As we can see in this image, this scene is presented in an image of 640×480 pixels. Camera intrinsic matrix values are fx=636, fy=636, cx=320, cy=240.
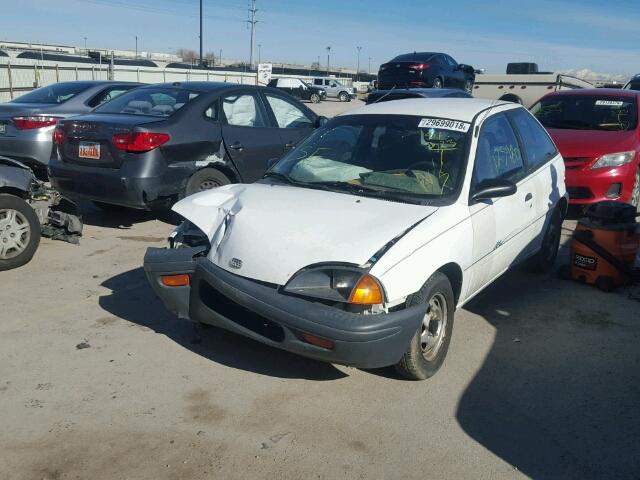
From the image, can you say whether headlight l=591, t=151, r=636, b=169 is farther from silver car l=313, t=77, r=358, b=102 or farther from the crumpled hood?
silver car l=313, t=77, r=358, b=102

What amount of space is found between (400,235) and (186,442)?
159 cm

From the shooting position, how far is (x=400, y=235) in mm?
3617

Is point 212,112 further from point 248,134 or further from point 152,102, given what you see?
point 152,102

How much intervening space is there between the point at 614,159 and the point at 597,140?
41 cm

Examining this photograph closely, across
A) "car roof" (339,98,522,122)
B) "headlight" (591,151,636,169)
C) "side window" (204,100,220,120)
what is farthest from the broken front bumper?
"headlight" (591,151,636,169)

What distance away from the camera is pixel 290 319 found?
11.1 feet

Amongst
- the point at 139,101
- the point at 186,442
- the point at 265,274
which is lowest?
the point at 186,442

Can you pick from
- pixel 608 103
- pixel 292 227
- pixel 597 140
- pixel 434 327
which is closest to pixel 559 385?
pixel 434 327

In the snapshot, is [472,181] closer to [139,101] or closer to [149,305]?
[149,305]

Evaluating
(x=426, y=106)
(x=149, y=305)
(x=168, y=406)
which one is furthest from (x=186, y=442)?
(x=426, y=106)

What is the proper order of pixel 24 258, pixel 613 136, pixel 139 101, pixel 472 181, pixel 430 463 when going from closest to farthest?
pixel 430 463 < pixel 472 181 < pixel 24 258 < pixel 139 101 < pixel 613 136

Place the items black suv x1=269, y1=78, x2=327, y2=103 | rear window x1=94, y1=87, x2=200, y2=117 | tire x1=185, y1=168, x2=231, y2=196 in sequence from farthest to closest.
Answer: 1. black suv x1=269, y1=78, x2=327, y2=103
2. rear window x1=94, y1=87, x2=200, y2=117
3. tire x1=185, y1=168, x2=231, y2=196

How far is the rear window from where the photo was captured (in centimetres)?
710

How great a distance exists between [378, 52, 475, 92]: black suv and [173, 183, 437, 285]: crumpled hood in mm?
13353
